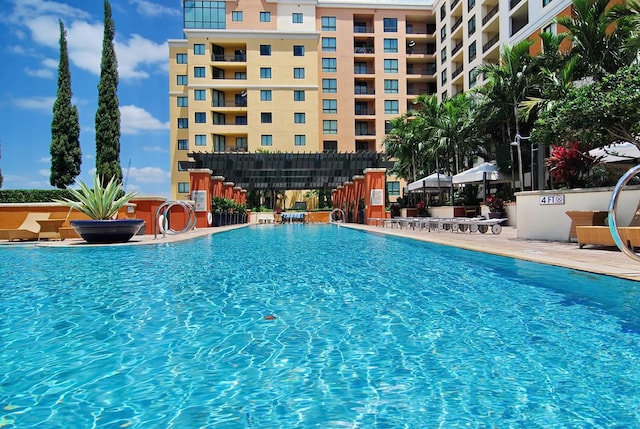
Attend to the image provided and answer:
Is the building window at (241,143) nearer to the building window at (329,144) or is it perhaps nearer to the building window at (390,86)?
the building window at (329,144)

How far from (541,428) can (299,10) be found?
5373cm

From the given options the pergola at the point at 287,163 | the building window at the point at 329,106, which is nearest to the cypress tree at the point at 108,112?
the pergola at the point at 287,163

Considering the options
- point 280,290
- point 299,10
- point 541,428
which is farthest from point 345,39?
point 541,428

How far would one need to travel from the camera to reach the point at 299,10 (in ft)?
166

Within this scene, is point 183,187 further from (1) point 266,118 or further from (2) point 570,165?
(2) point 570,165

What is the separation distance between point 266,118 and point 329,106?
817cm

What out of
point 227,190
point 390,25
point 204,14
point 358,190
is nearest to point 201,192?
point 227,190

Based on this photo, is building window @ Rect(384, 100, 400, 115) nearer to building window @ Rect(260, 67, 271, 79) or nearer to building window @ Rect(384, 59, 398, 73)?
building window @ Rect(384, 59, 398, 73)

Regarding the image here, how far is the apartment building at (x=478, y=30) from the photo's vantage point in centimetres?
2866

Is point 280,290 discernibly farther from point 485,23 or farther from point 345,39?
point 345,39

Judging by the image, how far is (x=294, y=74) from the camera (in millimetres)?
48500

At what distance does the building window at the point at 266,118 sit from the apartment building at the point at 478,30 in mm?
18391

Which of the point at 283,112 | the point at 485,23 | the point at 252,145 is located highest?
the point at 485,23

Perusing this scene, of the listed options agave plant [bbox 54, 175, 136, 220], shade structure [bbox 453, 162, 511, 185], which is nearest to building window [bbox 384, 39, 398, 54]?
shade structure [bbox 453, 162, 511, 185]
